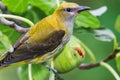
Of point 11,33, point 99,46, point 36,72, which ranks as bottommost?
point 99,46

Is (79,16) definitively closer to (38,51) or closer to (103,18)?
(38,51)

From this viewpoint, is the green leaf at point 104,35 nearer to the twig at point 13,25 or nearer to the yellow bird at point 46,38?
the yellow bird at point 46,38

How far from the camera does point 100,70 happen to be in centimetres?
326

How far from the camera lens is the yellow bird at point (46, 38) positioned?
1.74 metres

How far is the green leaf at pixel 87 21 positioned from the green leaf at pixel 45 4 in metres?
0.08

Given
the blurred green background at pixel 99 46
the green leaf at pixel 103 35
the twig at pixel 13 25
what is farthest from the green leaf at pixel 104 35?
the blurred green background at pixel 99 46

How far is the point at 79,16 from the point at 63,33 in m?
0.09

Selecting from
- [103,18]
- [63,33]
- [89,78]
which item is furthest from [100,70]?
[63,33]

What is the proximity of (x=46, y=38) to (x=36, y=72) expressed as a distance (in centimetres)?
15

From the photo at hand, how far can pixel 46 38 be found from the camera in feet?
5.95

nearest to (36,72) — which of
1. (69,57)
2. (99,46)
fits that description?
(69,57)

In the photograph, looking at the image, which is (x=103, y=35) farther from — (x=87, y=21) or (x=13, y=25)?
(x=13, y=25)

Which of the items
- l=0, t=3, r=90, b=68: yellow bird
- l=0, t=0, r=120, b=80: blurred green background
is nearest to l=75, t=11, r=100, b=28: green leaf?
l=0, t=3, r=90, b=68: yellow bird

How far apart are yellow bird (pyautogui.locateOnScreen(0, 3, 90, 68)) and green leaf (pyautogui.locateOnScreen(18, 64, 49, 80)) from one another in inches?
0.7
